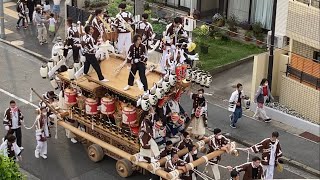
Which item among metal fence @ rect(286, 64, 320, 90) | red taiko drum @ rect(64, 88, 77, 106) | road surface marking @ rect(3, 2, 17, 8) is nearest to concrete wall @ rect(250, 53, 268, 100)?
metal fence @ rect(286, 64, 320, 90)

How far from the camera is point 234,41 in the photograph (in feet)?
101

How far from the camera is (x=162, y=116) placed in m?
19.0

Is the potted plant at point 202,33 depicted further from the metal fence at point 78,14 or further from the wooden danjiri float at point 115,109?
the wooden danjiri float at point 115,109

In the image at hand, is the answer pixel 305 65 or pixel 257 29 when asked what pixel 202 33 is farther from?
pixel 305 65

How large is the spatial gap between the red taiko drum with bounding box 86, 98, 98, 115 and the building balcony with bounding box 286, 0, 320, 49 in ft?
24.7

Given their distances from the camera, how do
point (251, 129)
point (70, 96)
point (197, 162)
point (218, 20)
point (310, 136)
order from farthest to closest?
point (218, 20) < point (251, 129) < point (310, 136) < point (70, 96) < point (197, 162)

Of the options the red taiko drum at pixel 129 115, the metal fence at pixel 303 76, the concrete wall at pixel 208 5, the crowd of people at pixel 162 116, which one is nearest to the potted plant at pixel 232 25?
the concrete wall at pixel 208 5

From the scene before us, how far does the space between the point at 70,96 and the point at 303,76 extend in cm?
774

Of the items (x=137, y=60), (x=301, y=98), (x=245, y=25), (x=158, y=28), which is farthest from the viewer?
(x=245, y=25)

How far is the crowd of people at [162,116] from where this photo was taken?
60.2ft

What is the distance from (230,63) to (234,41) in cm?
280

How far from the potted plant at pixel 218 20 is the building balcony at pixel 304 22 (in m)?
8.06

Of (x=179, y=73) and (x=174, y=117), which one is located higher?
(x=179, y=73)

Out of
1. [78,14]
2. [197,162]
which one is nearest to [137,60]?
[197,162]
